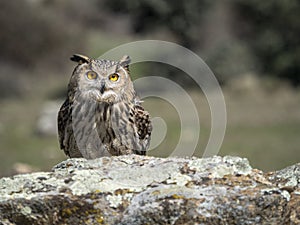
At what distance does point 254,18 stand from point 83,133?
5025cm

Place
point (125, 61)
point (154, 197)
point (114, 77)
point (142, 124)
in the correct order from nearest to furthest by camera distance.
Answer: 1. point (154, 197)
2. point (114, 77)
3. point (125, 61)
4. point (142, 124)

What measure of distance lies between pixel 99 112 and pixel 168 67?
1365 inches

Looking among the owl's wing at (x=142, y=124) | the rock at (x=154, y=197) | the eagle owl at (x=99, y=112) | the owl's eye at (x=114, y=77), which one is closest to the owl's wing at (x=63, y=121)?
the eagle owl at (x=99, y=112)

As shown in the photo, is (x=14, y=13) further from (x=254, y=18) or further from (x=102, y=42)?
(x=254, y=18)

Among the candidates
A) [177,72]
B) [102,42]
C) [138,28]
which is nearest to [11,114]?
[177,72]

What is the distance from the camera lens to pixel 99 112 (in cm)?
661

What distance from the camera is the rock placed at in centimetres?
435

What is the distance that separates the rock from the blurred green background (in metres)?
5.35

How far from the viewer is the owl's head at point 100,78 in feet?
20.7

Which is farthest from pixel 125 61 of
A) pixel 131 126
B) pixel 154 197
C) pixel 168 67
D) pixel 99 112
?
pixel 168 67

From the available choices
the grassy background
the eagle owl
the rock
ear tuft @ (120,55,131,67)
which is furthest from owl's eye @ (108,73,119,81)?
the grassy background

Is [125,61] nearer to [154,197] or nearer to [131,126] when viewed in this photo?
[131,126]

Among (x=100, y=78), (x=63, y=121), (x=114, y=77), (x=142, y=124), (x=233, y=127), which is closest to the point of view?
(x=100, y=78)

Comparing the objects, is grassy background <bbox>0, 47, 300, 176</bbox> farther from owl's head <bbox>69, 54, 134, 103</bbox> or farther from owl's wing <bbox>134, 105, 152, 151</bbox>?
owl's head <bbox>69, 54, 134, 103</bbox>
